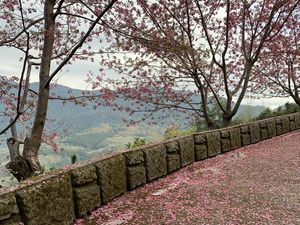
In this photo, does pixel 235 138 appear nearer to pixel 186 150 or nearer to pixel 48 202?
pixel 186 150

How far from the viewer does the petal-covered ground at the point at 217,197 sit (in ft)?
17.5

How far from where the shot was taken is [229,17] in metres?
12.8

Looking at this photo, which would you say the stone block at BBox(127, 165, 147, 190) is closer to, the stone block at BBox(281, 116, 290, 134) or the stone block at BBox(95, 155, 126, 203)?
the stone block at BBox(95, 155, 126, 203)

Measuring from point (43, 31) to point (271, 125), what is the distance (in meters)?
9.46

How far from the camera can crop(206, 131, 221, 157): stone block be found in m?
9.92

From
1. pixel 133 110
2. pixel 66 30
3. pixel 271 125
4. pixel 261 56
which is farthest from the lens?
pixel 261 56

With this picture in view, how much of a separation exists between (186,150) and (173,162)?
0.76 meters

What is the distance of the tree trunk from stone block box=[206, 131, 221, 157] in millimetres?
4412

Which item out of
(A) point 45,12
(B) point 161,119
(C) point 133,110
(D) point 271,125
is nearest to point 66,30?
(A) point 45,12

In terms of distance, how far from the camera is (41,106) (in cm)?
752

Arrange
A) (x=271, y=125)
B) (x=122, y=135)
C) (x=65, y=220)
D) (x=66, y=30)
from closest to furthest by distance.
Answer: (x=65, y=220) → (x=66, y=30) → (x=271, y=125) → (x=122, y=135)

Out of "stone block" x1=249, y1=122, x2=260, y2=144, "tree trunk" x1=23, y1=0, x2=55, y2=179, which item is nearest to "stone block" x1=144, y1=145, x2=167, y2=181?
"tree trunk" x1=23, y1=0, x2=55, y2=179

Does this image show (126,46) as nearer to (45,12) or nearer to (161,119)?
(45,12)

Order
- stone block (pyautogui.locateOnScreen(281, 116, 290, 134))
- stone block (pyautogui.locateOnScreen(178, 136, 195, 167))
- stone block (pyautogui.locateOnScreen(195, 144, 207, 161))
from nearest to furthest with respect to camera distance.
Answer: stone block (pyautogui.locateOnScreen(178, 136, 195, 167)), stone block (pyautogui.locateOnScreen(195, 144, 207, 161)), stone block (pyautogui.locateOnScreen(281, 116, 290, 134))
